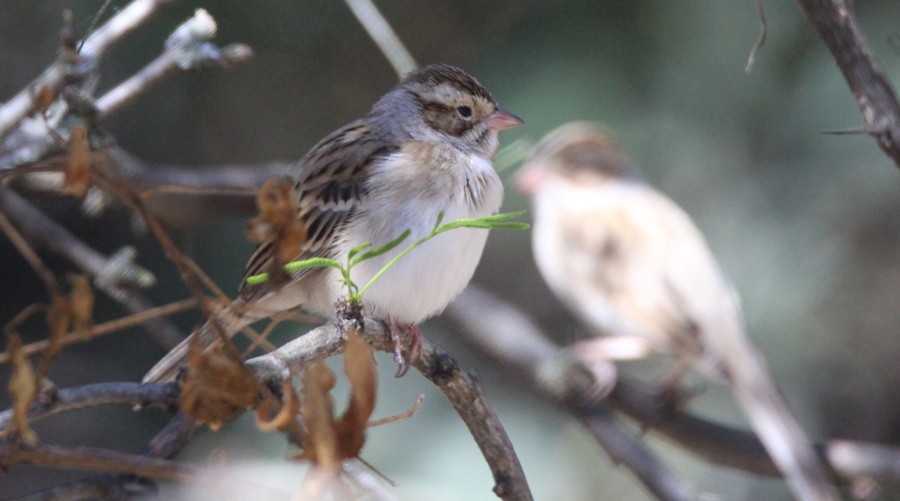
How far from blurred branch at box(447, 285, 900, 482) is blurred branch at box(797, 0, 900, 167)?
7.60 ft

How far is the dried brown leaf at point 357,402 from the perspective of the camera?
1195mm

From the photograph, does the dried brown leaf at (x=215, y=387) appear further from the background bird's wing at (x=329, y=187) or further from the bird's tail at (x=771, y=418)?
the bird's tail at (x=771, y=418)

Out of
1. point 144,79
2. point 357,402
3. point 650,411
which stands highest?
point 144,79

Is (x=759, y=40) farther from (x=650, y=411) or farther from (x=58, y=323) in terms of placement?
(x=650, y=411)

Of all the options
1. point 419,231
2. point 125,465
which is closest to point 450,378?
point 419,231

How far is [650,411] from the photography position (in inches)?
185

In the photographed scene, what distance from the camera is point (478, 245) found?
2924 millimetres

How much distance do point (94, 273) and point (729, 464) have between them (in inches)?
99.5

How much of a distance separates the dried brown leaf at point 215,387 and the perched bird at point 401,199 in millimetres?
1153

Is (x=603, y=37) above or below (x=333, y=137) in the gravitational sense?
below

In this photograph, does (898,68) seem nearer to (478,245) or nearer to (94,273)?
(478,245)

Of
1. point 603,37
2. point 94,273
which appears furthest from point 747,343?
point 94,273

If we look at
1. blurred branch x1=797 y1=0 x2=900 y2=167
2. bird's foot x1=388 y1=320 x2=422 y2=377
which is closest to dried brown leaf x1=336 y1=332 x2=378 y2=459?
bird's foot x1=388 y1=320 x2=422 y2=377

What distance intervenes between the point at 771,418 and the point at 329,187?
2456mm
